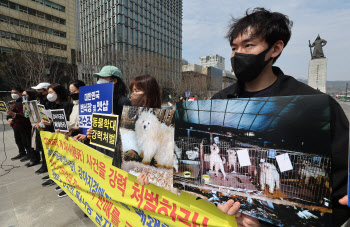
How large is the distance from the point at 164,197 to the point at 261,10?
1511 millimetres

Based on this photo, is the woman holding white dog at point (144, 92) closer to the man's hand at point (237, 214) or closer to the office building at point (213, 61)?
the man's hand at point (237, 214)

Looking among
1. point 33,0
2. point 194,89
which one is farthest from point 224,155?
point 33,0

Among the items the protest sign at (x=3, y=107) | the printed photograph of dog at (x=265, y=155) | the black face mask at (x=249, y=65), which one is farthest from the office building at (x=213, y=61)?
the printed photograph of dog at (x=265, y=155)

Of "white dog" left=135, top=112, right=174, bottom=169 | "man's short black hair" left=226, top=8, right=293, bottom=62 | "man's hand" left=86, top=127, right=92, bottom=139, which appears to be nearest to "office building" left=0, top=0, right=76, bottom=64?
"man's hand" left=86, top=127, right=92, bottom=139

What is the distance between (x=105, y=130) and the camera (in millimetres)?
1774

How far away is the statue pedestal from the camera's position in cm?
1761

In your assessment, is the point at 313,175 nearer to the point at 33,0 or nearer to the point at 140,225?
the point at 140,225

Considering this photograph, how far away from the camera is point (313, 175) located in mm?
664

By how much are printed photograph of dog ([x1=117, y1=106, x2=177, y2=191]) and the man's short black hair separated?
74cm

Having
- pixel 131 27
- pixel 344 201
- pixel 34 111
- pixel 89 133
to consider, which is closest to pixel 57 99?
pixel 34 111

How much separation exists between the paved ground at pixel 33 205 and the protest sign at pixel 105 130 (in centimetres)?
132

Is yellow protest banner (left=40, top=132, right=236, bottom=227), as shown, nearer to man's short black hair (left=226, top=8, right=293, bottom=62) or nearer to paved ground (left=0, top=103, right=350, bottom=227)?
paved ground (left=0, top=103, right=350, bottom=227)

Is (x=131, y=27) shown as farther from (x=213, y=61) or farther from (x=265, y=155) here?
(x=213, y=61)

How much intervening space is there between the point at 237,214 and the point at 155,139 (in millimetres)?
666
